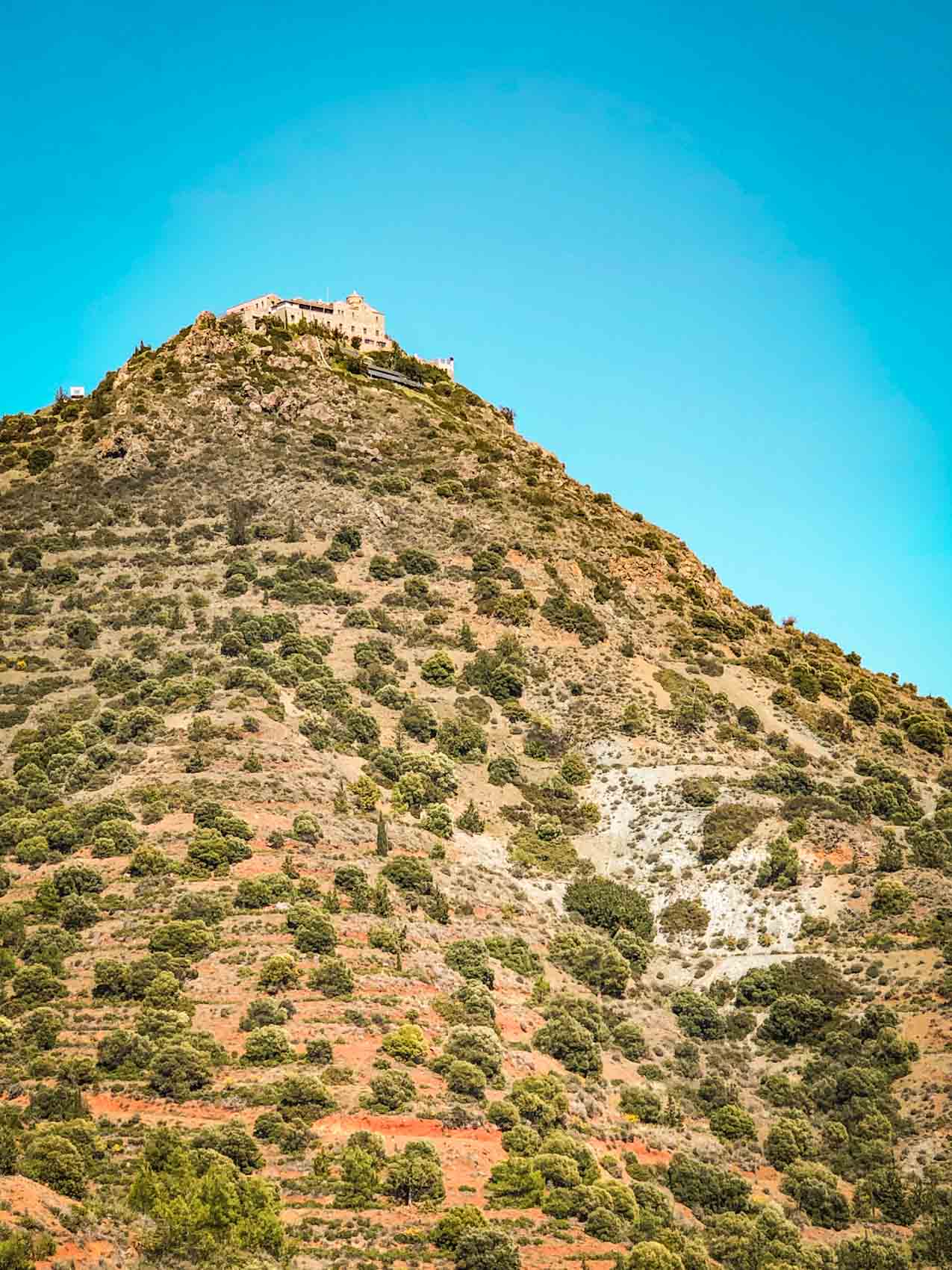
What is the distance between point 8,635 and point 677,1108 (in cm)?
5723

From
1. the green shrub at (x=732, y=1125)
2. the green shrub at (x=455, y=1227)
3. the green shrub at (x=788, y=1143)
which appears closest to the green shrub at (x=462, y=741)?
the green shrub at (x=732, y=1125)

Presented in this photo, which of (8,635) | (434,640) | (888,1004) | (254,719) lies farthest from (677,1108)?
(8,635)

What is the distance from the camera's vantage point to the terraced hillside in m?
52.1

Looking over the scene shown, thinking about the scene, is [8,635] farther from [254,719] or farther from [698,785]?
[698,785]

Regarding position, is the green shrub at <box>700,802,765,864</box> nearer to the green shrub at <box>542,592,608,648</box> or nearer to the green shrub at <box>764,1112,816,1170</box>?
the green shrub at <box>542,592,608,648</box>

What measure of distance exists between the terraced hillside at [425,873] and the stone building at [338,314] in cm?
1321

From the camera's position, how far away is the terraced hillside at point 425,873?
52094mm

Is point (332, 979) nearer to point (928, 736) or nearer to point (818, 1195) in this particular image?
point (818, 1195)

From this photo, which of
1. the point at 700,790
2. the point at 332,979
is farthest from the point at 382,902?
the point at 700,790

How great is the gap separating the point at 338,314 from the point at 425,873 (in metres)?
85.7

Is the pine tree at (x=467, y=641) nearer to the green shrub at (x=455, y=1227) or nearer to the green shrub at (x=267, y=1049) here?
the green shrub at (x=267, y=1049)

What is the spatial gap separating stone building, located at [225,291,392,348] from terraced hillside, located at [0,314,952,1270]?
43.3 feet

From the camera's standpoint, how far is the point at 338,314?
5699 inches

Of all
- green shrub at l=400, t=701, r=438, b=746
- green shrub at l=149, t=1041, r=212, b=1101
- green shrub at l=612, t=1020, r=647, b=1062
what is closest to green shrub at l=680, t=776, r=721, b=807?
green shrub at l=400, t=701, r=438, b=746
